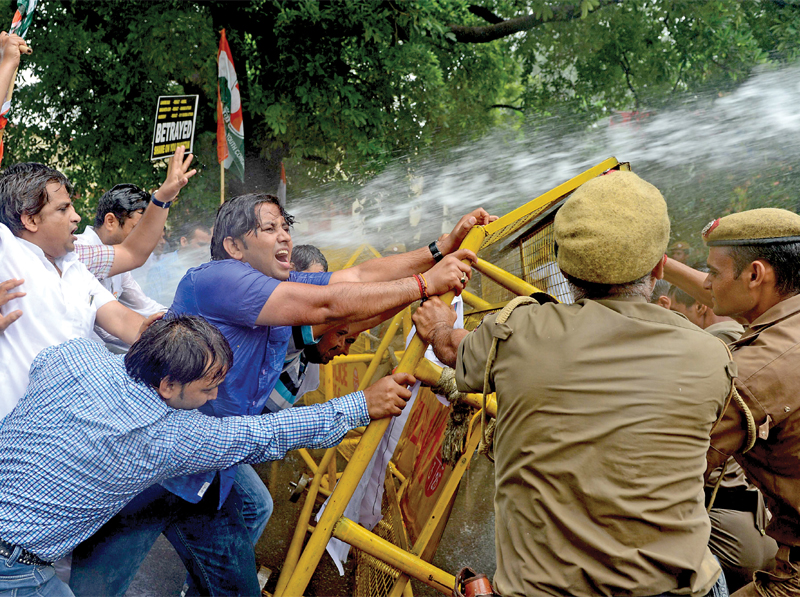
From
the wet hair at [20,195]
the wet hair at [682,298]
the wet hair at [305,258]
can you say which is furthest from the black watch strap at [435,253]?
the wet hair at [682,298]

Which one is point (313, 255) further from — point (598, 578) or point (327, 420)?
point (598, 578)

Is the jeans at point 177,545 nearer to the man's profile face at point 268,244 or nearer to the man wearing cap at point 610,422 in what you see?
the man's profile face at point 268,244

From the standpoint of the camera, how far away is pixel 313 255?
4.20 metres

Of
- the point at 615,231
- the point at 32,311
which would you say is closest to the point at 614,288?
the point at 615,231

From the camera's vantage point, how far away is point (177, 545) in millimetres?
2475

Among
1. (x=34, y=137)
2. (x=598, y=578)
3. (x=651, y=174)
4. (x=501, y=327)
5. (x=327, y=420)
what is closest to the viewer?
(x=598, y=578)

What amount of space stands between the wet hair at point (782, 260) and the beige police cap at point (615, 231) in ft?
2.40

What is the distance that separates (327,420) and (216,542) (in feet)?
2.58

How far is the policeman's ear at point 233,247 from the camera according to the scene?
2.74 m

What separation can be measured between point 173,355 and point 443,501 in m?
1.24

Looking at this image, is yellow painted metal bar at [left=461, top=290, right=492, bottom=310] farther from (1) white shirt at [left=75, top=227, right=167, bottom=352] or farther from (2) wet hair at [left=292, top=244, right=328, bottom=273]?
(1) white shirt at [left=75, top=227, right=167, bottom=352]

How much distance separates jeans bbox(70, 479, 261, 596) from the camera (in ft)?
7.37

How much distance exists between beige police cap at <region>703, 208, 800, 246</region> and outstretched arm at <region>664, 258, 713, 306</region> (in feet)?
2.64

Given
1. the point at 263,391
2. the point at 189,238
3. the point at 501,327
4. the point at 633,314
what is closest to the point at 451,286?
the point at 501,327
